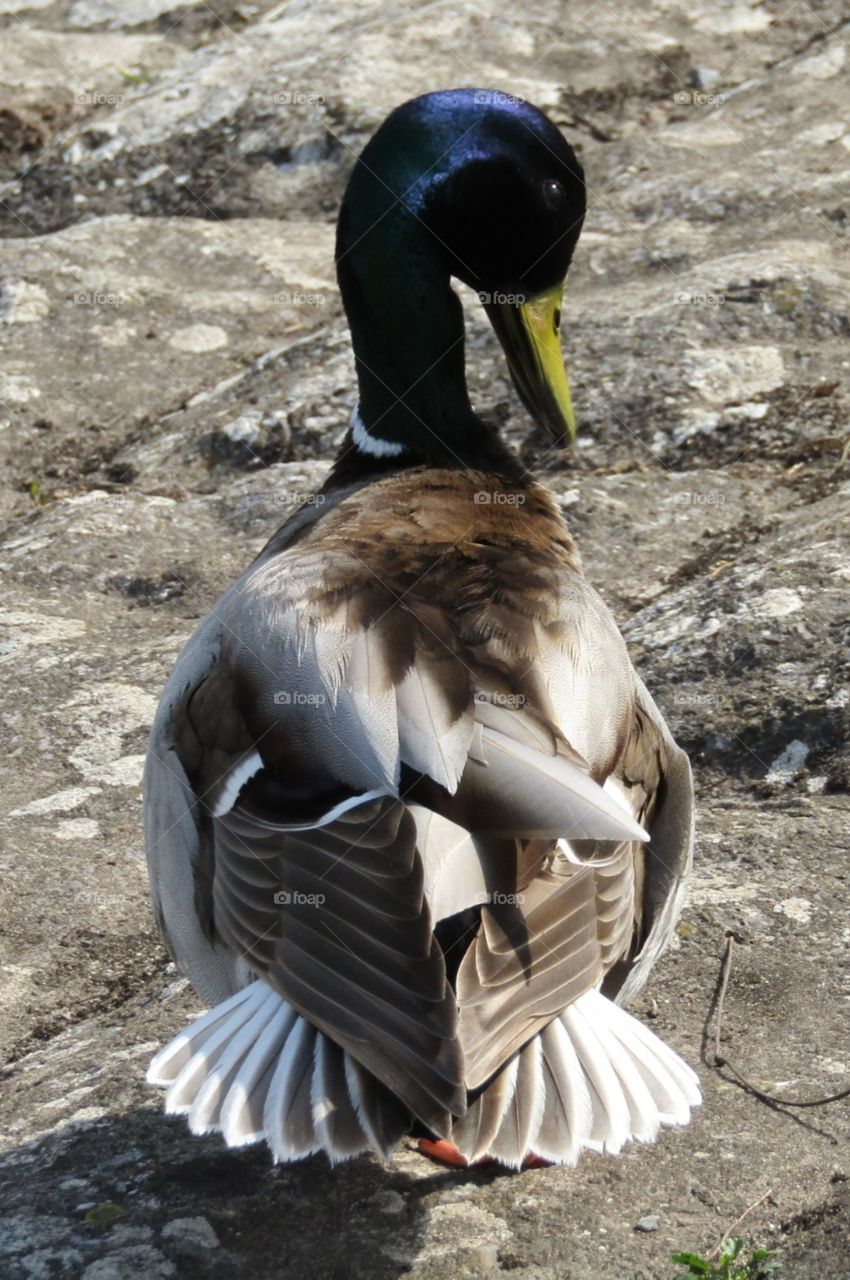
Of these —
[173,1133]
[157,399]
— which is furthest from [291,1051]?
[157,399]

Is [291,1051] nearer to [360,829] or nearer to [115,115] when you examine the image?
[360,829]

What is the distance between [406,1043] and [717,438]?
3440mm

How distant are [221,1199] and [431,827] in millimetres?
770

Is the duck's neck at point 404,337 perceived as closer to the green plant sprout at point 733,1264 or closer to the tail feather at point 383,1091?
the tail feather at point 383,1091

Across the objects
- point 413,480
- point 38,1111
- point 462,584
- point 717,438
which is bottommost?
point 717,438

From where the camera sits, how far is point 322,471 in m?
5.61

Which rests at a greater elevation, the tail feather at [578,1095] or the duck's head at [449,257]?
the duck's head at [449,257]

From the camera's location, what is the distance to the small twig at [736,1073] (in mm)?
3039

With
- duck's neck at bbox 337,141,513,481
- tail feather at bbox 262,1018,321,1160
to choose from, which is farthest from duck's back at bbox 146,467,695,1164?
duck's neck at bbox 337,141,513,481

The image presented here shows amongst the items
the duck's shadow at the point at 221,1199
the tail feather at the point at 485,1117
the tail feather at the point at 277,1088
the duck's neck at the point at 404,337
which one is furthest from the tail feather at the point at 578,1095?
the duck's neck at the point at 404,337

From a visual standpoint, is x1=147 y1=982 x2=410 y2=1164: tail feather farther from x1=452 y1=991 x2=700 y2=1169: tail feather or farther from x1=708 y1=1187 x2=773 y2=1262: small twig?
x1=708 y1=1187 x2=773 y2=1262: small twig

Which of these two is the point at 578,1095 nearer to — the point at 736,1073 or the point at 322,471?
the point at 736,1073

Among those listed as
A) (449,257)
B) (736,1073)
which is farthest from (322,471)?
(736,1073)

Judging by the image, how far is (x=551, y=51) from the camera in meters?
7.48
